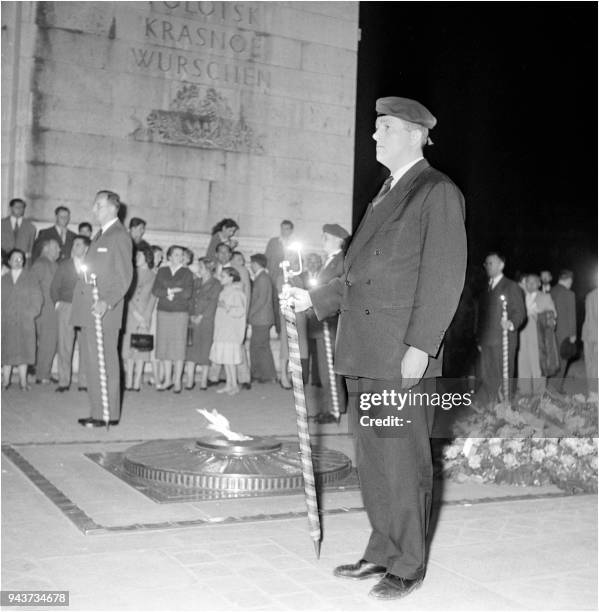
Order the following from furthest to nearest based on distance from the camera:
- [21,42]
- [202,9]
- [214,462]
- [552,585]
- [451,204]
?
[202,9] → [21,42] → [214,462] → [552,585] → [451,204]

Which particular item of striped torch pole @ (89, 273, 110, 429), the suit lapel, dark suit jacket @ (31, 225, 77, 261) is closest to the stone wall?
dark suit jacket @ (31, 225, 77, 261)

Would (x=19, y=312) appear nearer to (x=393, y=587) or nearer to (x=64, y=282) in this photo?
(x=64, y=282)

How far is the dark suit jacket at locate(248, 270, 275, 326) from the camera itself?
13227 millimetres

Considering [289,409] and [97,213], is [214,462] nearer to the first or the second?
[97,213]

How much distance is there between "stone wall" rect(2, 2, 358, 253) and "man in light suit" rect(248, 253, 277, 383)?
1.60 m

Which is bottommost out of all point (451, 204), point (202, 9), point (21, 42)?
point (451, 204)

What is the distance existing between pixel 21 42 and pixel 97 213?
205 inches

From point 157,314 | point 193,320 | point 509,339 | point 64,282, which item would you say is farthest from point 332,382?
point 64,282

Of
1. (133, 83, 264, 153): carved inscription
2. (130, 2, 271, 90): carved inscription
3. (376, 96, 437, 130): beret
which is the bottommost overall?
(376, 96, 437, 130): beret

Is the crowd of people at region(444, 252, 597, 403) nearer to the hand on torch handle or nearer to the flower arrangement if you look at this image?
the hand on torch handle

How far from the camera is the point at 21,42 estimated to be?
13.1 metres

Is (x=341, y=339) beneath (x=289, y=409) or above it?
above

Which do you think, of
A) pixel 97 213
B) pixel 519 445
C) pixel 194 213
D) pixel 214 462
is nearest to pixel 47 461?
pixel 214 462

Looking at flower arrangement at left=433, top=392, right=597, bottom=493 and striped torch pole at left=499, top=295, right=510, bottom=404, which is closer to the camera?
flower arrangement at left=433, top=392, right=597, bottom=493
